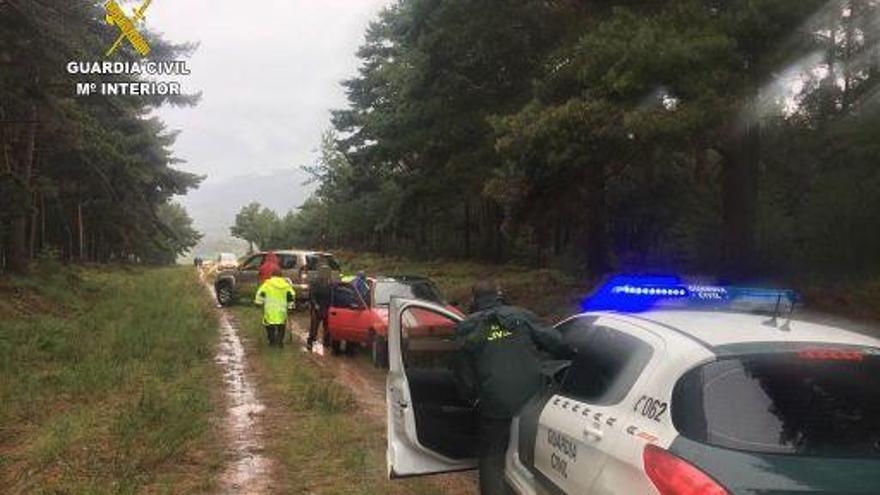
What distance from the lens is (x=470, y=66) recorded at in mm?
24812

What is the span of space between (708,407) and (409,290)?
43.2 ft

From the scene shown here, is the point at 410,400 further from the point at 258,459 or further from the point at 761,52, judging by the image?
the point at 761,52

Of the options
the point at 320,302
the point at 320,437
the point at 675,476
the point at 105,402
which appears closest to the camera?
the point at 675,476

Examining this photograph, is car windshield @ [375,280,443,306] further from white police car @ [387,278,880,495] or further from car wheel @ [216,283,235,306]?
car wheel @ [216,283,235,306]

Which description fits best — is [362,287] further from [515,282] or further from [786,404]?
[786,404]

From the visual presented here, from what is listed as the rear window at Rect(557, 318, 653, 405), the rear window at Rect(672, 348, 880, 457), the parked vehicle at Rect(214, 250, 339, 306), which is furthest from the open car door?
the parked vehicle at Rect(214, 250, 339, 306)

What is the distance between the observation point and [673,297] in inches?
225

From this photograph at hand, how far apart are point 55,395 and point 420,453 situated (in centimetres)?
726

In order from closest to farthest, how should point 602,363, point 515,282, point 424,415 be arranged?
point 602,363, point 424,415, point 515,282

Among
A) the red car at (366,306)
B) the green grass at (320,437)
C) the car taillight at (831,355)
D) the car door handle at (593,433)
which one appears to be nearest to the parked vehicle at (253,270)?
the red car at (366,306)

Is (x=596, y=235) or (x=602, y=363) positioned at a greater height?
(x=596, y=235)

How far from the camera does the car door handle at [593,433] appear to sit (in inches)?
171

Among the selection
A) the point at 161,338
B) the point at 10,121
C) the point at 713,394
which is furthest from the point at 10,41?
the point at 713,394

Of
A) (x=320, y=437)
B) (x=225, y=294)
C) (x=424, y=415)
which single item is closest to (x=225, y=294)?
(x=225, y=294)
